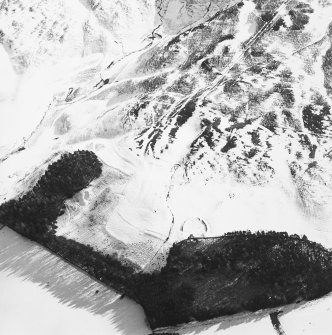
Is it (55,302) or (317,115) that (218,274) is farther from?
(317,115)

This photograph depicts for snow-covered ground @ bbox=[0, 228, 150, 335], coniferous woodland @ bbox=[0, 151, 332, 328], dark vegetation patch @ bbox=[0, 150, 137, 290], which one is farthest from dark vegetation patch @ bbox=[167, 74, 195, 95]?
snow-covered ground @ bbox=[0, 228, 150, 335]

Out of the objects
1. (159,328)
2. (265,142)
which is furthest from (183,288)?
(265,142)

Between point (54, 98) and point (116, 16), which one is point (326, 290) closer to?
point (54, 98)

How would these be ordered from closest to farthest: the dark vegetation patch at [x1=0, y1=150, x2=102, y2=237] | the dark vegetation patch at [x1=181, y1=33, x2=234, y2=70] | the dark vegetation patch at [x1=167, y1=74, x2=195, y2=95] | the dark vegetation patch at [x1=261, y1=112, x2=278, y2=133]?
the dark vegetation patch at [x1=0, y1=150, x2=102, y2=237] < the dark vegetation patch at [x1=261, y1=112, x2=278, y2=133] < the dark vegetation patch at [x1=167, y1=74, x2=195, y2=95] < the dark vegetation patch at [x1=181, y1=33, x2=234, y2=70]

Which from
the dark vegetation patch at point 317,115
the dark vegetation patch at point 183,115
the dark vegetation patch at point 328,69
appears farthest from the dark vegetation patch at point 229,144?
the dark vegetation patch at point 328,69

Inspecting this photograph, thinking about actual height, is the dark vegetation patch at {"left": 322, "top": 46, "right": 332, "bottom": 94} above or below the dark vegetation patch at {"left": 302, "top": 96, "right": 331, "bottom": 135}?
above

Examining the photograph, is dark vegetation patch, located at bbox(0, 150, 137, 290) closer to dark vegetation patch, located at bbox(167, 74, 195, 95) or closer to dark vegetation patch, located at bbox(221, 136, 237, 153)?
dark vegetation patch, located at bbox(221, 136, 237, 153)
